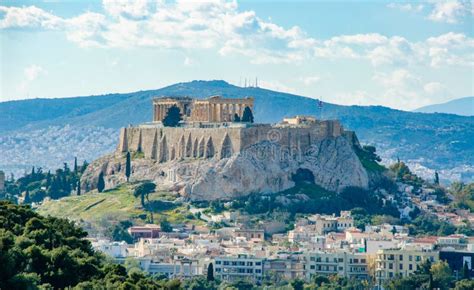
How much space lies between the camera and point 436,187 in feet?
529

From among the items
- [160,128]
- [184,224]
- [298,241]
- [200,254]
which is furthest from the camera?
[160,128]

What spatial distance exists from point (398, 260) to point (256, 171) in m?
29.0

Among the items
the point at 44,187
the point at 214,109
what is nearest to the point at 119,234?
the point at 214,109

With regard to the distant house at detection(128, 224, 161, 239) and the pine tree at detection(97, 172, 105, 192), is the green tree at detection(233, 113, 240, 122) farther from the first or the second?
the distant house at detection(128, 224, 161, 239)

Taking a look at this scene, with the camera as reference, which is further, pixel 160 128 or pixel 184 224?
A: pixel 160 128

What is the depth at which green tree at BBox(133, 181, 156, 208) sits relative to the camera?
141875 millimetres

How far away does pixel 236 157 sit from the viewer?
14325cm

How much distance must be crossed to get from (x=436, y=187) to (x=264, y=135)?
2207 cm

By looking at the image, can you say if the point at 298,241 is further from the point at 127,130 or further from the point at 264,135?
the point at 127,130

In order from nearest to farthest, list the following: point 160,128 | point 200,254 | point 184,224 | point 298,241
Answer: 1. point 200,254
2. point 298,241
3. point 184,224
4. point 160,128

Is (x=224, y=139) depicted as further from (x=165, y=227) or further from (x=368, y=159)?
(x=368, y=159)

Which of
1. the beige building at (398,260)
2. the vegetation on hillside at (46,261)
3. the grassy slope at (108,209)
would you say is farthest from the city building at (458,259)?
the vegetation on hillside at (46,261)

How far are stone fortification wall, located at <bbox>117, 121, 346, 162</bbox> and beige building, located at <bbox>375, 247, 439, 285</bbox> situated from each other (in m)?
30.2

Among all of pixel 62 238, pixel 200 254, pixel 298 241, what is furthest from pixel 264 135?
pixel 62 238
